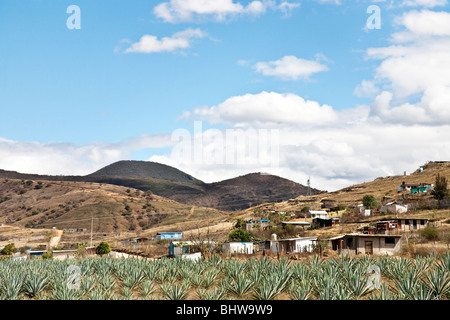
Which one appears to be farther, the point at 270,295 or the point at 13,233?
the point at 13,233

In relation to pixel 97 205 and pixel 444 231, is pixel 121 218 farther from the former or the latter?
pixel 444 231

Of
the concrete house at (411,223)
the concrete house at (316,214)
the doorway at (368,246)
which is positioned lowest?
the doorway at (368,246)

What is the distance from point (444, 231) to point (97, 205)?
94820mm

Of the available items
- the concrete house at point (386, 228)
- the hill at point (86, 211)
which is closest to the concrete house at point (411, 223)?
the concrete house at point (386, 228)

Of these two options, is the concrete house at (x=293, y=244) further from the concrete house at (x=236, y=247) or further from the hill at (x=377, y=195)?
the hill at (x=377, y=195)

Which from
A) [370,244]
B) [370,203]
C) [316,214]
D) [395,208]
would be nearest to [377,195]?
[370,203]

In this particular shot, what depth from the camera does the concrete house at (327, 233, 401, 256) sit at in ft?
123

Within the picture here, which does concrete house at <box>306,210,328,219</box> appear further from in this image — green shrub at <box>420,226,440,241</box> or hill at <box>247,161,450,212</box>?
green shrub at <box>420,226,440,241</box>

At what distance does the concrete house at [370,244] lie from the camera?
37.6m

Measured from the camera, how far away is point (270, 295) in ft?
50.0

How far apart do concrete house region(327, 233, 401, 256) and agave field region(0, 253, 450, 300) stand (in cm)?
1848

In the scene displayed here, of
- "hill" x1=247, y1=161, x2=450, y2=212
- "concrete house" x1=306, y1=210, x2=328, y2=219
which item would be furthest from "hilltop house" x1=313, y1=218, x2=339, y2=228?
"hill" x1=247, y1=161, x2=450, y2=212

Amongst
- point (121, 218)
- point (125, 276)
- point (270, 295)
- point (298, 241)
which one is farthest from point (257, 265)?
point (121, 218)

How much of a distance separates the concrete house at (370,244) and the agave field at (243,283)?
18.5 m
